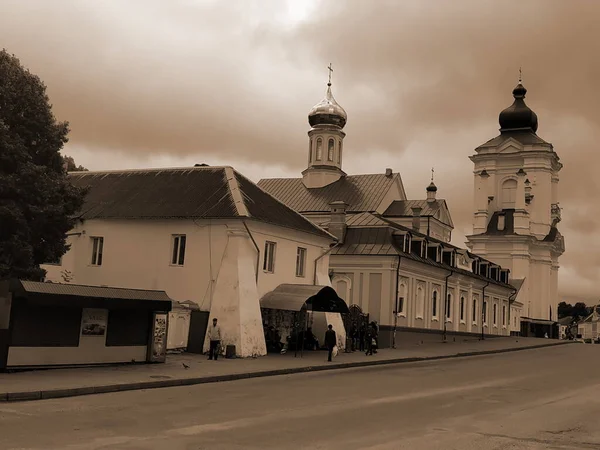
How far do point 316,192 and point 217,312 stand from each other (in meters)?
40.7

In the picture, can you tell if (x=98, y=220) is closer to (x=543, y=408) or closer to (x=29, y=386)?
(x=29, y=386)

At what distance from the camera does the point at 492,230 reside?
91312 mm

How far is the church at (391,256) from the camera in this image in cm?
3900

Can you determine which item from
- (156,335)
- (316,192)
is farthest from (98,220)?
(316,192)

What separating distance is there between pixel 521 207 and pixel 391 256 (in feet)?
183

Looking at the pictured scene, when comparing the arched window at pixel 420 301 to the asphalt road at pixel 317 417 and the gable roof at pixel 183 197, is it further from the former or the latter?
the asphalt road at pixel 317 417

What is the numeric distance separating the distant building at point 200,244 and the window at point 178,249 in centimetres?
4

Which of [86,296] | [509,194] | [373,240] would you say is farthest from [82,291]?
[509,194]

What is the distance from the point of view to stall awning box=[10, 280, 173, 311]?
61.9ft

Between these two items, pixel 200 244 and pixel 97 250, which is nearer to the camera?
pixel 200 244

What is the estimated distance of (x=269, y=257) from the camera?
30.4m

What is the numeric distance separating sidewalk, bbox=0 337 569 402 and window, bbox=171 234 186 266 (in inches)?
178

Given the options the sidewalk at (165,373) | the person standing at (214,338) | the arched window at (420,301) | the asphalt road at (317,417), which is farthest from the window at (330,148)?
the asphalt road at (317,417)

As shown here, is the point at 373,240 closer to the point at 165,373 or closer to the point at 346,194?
the point at 165,373
